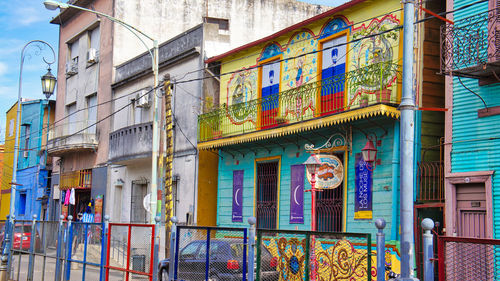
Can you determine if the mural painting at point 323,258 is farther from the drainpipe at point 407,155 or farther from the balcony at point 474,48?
the balcony at point 474,48

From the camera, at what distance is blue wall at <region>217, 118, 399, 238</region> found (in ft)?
51.6

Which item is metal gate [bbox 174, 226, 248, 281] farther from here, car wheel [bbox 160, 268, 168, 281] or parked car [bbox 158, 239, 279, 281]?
car wheel [bbox 160, 268, 168, 281]

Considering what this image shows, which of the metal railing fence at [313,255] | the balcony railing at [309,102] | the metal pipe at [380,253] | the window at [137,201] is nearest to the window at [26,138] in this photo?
the window at [137,201]

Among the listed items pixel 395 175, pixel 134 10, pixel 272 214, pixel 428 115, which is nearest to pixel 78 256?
pixel 272 214

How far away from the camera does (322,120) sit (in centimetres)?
1683

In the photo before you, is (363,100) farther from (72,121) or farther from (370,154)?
(72,121)

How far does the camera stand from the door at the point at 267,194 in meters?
20.0

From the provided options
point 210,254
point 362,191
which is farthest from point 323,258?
point 362,191

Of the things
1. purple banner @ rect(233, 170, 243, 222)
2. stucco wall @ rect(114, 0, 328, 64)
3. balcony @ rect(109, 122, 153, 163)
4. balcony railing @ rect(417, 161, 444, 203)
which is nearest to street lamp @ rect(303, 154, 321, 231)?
balcony railing @ rect(417, 161, 444, 203)

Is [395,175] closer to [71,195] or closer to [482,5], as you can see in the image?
[482,5]

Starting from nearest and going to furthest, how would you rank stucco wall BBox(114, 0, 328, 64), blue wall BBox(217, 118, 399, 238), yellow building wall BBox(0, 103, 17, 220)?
1. blue wall BBox(217, 118, 399, 238)
2. stucco wall BBox(114, 0, 328, 64)
3. yellow building wall BBox(0, 103, 17, 220)

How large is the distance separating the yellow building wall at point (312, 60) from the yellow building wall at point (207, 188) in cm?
196

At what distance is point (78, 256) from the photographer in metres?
15.6

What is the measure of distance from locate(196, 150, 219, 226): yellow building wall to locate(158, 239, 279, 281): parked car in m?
11.5
